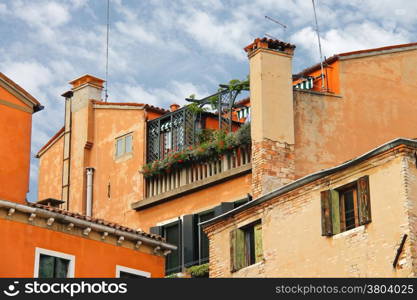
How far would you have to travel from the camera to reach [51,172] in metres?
41.9

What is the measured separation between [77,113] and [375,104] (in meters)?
10.3

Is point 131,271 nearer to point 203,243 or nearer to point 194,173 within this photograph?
point 203,243

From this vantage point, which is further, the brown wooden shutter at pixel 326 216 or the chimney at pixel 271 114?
the chimney at pixel 271 114

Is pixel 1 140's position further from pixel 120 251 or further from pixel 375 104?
pixel 375 104

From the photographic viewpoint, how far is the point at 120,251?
30.7 m

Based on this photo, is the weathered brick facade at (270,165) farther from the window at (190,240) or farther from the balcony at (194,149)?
the window at (190,240)

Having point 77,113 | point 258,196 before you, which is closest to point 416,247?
point 258,196

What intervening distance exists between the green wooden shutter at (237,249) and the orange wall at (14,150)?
525 centimetres

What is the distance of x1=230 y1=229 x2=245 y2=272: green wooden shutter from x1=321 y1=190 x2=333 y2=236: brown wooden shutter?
3169mm

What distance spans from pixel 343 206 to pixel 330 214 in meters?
0.34

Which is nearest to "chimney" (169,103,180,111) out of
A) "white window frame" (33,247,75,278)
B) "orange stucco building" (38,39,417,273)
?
"orange stucco building" (38,39,417,273)

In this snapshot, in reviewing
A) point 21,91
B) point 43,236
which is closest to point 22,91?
point 21,91

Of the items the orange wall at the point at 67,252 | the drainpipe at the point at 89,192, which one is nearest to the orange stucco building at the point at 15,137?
the orange wall at the point at 67,252

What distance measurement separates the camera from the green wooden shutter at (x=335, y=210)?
28.1m
